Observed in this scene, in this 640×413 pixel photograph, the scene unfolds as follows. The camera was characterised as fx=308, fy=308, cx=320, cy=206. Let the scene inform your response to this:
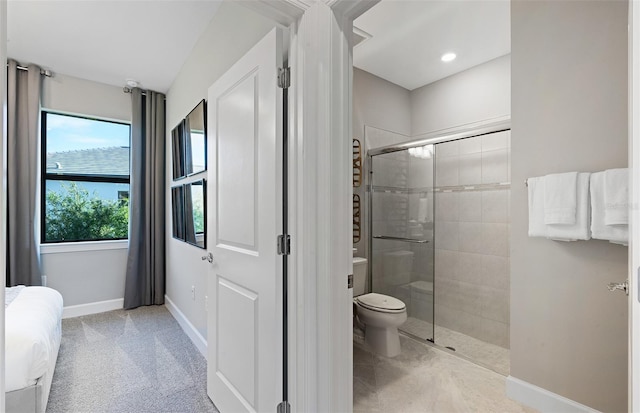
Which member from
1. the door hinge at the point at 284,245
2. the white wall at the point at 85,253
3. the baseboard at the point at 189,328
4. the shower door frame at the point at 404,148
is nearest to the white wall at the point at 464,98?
the shower door frame at the point at 404,148

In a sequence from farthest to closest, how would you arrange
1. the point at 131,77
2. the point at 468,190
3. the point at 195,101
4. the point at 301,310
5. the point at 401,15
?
the point at 131,77 < the point at 468,190 < the point at 195,101 < the point at 401,15 < the point at 301,310

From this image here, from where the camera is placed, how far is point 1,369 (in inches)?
25.5

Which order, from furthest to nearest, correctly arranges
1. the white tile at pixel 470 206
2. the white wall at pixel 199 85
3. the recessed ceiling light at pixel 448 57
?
the white tile at pixel 470 206 → the recessed ceiling light at pixel 448 57 → the white wall at pixel 199 85

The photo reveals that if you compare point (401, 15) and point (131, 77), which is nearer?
point (401, 15)

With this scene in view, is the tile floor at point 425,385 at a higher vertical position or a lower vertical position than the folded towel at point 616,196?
lower

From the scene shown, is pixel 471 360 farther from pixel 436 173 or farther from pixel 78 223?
pixel 78 223

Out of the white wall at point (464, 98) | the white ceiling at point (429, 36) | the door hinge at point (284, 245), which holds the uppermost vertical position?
the white ceiling at point (429, 36)

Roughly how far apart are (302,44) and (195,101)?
5.81ft

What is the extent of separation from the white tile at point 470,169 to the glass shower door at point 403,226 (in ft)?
0.91

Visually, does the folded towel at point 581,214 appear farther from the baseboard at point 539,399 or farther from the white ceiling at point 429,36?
the white ceiling at point 429,36

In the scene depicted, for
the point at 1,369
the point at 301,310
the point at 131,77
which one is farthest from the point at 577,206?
the point at 131,77

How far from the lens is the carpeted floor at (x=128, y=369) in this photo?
1.87m

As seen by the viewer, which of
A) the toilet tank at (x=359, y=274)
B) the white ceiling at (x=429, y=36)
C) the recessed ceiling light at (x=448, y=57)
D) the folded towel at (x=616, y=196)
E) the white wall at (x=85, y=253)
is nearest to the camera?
the folded towel at (x=616, y=196)

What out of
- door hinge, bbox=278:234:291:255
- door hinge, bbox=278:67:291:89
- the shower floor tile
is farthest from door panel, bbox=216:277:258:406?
the shower floor tile
